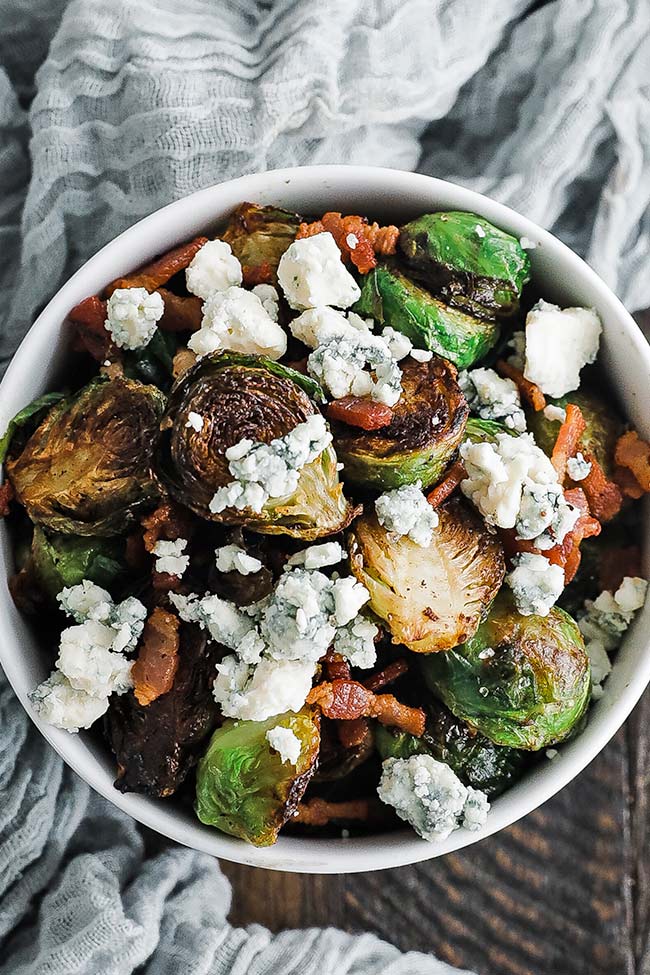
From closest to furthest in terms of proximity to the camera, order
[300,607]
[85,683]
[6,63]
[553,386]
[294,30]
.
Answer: [300,607], [85,683], [553,386], [294,30], [6,63]

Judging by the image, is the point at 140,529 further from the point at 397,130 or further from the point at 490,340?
the point at 397,130

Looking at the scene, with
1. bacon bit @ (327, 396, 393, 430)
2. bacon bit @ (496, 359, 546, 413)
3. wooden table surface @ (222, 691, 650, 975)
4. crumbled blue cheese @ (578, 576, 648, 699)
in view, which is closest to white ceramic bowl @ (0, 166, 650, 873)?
crumbled blue cheese @ (578, 576, 648, 699)

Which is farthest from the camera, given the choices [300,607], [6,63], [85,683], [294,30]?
[6,63]

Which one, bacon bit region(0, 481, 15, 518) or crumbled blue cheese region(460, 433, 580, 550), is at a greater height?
crumbled blue cheese region(460, 433, 580, 550)

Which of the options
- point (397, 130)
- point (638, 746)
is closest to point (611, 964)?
point (638, 746)

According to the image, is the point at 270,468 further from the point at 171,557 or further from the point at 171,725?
the point at 171,725

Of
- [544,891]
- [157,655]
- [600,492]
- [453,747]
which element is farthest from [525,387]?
[544,891]

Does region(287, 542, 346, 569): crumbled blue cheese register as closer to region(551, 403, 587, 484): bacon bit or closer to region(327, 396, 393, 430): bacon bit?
region(327, 396, 393, 430): bacon bit
